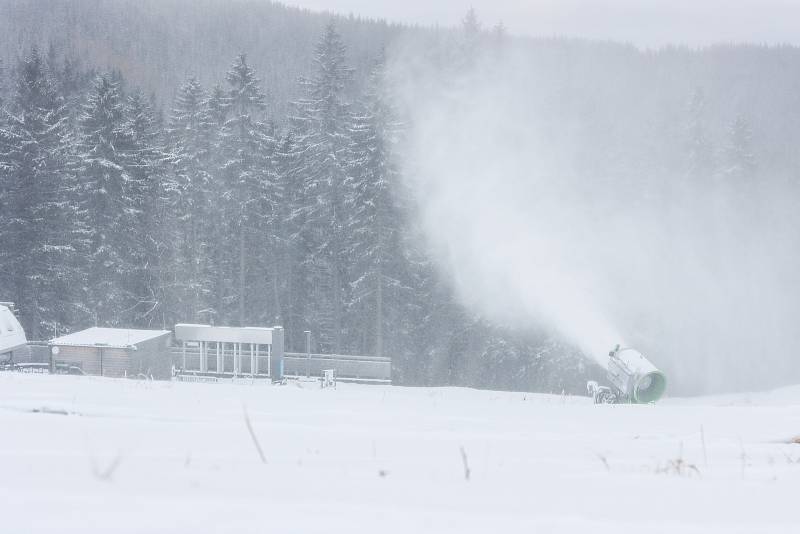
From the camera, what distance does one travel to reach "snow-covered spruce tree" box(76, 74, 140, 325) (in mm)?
30797

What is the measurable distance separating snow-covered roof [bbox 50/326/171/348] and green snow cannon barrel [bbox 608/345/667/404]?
12.2 metres

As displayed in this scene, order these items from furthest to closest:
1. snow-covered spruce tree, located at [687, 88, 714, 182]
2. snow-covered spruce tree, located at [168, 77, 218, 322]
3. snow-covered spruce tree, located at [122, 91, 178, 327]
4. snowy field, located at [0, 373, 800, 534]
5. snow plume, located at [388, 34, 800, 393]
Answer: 1. snow-covered spruce tree, located at [687, 88, 714, 182]
2. snow-covered spruce tree, located at [168, 77, 218, 322]
3. snow plume, located at [388, 34, 800, 393]
4. snow-covered spruce tree, located at [122, 91, 178, 327]
5. snowy field, located at [0, 373, 800, 534]

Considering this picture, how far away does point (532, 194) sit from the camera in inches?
1389

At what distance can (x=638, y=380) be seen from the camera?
13.7 metres

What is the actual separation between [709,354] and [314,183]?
890 inches

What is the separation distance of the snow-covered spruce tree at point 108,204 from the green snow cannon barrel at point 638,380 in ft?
76.6

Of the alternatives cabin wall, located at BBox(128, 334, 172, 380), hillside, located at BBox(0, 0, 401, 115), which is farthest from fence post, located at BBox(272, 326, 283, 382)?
hillside, located at BBox(0, 0, 401, 115)

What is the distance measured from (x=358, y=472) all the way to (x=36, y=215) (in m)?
30.9

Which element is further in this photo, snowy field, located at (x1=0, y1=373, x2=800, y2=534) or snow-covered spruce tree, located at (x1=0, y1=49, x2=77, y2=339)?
snow-covered spruce tree, located at (x1=0, y1=49, x2=77, y2=339)

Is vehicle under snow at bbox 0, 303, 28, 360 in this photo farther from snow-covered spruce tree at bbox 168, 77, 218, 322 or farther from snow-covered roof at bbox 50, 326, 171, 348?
snow-covered spruce tree at bbox 168, 77, 218, 322

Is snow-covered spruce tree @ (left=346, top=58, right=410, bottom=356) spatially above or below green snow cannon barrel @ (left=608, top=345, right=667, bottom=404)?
above

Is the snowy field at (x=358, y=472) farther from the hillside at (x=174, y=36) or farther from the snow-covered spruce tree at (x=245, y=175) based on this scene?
the hillside at (x=174, y=36)

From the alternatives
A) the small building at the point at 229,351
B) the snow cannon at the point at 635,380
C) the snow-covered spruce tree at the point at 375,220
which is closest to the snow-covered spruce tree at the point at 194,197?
the snow-covered spruce tree at the point at 375,220

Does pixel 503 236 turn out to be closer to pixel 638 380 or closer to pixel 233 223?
pixel 233 223
